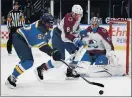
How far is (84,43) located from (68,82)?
2.23 ft

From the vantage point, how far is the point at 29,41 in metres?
3.76

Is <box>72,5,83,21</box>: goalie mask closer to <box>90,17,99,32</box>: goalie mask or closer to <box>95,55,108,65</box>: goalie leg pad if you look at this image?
<box>90,17,99,32</box>: goalie mask

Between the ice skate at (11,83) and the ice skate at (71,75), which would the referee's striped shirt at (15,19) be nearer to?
the ice skate at (71,75)

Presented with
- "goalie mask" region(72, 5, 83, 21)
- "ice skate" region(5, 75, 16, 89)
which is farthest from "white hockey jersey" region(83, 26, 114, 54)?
"ice skate" region(5, 75, 16, 89)

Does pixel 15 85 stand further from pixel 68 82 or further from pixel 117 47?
pixel 117 47

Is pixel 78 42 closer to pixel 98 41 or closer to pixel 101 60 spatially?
pixel 98 41

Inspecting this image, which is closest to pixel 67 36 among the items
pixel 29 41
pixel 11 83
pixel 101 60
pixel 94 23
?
pixel 94 23

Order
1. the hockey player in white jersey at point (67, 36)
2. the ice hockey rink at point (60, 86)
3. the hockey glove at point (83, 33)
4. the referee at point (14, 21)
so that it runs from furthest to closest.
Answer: the referee at point (14, 21) → the hockey glove at point (83, 33) → the hockey player in white jersey at point (67, 36) → the ice hockey rink at point (60, 86)

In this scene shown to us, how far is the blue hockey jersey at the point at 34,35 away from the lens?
370 centimetres

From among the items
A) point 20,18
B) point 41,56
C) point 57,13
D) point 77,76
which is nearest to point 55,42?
point 77,76

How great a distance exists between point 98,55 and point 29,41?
1.13 meters

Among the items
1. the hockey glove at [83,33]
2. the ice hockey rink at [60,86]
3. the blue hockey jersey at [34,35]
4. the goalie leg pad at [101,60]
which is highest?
the blue hockey jersey at [34,35]

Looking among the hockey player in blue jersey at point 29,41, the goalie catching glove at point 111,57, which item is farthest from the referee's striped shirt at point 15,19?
the hockey player in blue jersey at point 29,41

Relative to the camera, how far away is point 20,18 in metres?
6.99
